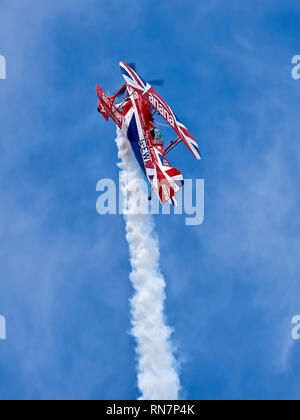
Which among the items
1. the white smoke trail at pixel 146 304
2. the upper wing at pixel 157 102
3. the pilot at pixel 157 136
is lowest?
the white smoke trail at pixel 146 304

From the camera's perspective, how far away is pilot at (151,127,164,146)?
170 ft

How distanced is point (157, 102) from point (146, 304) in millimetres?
→ 12835

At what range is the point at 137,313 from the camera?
49.0 metres

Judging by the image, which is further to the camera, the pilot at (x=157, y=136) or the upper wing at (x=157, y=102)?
the pilot at (x=157, y=136)

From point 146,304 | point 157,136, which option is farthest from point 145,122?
point 146,304

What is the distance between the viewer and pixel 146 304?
49.2 m

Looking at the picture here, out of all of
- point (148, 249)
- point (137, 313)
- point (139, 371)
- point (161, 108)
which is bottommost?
point (139, 371)

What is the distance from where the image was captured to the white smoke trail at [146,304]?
1865 inches

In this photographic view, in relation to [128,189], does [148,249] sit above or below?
below

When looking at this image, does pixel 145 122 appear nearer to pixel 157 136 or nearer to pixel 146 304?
pixel 157 136

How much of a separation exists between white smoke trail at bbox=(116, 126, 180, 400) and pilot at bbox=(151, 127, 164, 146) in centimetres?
196
